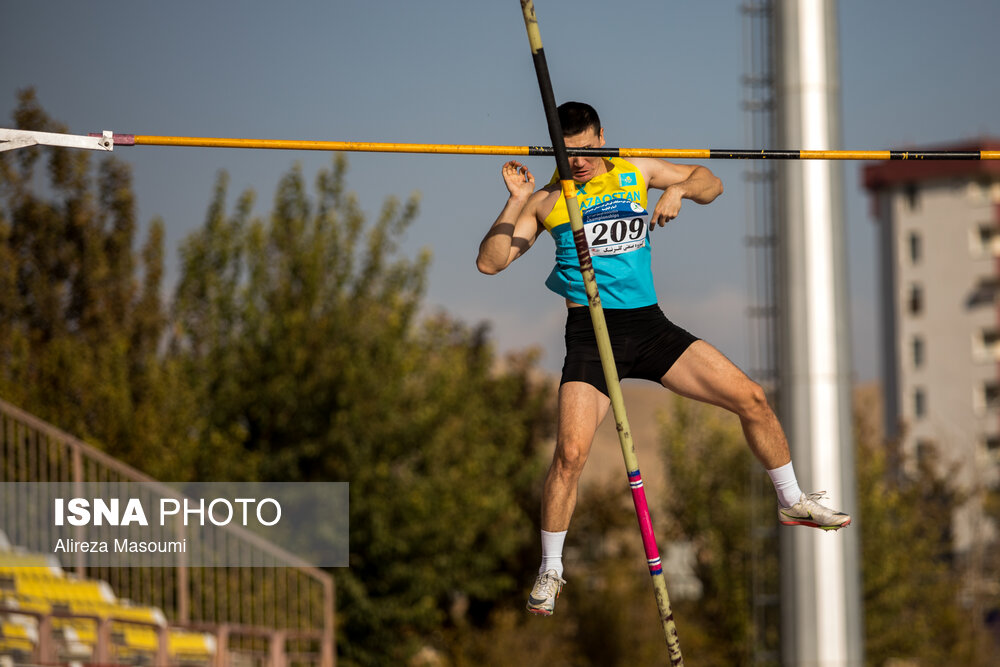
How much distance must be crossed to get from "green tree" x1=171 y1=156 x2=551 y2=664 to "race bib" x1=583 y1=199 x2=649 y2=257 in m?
18.3

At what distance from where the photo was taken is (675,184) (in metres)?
5.50

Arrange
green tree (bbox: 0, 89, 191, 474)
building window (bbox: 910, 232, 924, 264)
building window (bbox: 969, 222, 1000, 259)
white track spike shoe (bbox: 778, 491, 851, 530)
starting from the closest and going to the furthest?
white track spike shoe (bbox: 778, 491, 851, 530), green tree (bbox: 0, 89, 191, 474), building window (bbox: 969, 222, 1000, 259), building window (bbox: 910, 232, 924, 264)

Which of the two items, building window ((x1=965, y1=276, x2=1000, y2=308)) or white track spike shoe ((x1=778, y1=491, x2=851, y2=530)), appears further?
building window ((x1=965, y1=276, x2=1000, y2=308))

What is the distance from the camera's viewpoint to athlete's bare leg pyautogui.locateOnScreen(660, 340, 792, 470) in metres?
5.40

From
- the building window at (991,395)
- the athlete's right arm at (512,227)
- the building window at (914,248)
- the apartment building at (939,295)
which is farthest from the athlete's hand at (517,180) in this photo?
the building window at (914,248)

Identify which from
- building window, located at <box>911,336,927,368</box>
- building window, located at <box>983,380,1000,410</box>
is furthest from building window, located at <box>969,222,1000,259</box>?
building window, located at <box>983,380,1000,410</box>

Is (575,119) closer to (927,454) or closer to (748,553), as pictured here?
(748,553)

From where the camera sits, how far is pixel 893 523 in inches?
1281

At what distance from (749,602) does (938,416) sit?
37.7m

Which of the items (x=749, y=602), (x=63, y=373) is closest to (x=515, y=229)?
(x=63, y=373)

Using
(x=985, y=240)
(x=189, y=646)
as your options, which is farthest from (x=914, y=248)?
(x=189, y=646)

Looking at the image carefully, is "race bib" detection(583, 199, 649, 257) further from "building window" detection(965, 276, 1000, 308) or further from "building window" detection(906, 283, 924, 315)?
"building window" detection(906, 283, 924, 315)

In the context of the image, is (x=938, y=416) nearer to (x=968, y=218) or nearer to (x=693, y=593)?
(x=968, y=218)

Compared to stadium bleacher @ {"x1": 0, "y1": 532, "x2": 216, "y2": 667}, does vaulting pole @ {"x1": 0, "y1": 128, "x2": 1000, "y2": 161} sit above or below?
above
